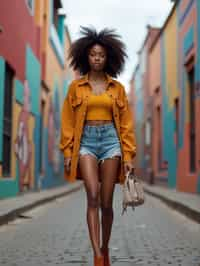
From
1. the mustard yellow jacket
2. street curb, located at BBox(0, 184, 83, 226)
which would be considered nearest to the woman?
the mustard yellow jacket

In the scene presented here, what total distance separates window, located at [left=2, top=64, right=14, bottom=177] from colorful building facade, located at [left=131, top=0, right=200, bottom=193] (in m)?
4.83

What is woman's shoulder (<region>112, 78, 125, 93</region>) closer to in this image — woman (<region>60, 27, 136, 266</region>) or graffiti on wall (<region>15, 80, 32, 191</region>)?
woman (<region>60, 27, 136, 266</region>)

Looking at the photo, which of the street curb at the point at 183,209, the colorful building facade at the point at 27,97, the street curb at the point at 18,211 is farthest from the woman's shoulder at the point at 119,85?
the colorful building facade at the point at 27,97

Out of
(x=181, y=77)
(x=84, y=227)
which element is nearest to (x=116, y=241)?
(x=84, y=227)

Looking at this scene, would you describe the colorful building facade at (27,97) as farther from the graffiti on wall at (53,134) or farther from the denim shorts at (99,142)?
the denim shorts at (99,142)

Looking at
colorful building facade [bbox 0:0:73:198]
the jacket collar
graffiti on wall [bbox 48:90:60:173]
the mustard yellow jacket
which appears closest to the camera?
the mustard yellow jacket

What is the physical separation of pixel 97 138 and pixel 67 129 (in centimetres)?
26

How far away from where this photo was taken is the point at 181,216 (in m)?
10.3

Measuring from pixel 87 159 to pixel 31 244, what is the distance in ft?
7.92

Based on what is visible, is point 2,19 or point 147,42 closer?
point 2,19

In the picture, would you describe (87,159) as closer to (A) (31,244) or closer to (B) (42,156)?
(A) (31,244)

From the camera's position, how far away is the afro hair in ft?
15.1

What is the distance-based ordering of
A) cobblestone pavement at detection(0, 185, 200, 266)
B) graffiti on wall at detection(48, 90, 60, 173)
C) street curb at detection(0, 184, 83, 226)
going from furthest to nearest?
1. graffiti on wall at detection(48, 90, 60, 173)
2. street curb at detection(0, 184, 83, 226)
3. cobblestone pavement at detection(0, 185, 200, 266)

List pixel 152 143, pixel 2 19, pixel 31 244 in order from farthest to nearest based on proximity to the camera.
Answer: pixel 152 143, pixel 2 19, pixel 31 244
